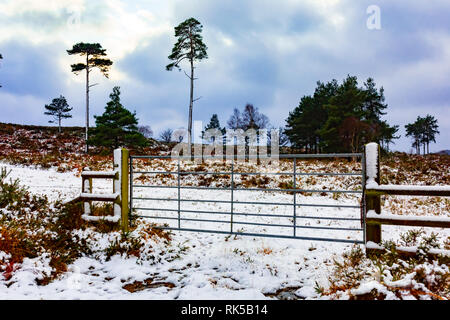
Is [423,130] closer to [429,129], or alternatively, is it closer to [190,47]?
[429,129]

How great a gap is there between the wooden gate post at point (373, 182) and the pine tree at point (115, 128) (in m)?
23.7

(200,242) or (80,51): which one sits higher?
(80,51)

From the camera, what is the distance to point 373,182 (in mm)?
4820

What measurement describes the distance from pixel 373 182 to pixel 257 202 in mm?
2530

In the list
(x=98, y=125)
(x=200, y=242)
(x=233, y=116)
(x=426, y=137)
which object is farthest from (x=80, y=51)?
(x=426, y=137)

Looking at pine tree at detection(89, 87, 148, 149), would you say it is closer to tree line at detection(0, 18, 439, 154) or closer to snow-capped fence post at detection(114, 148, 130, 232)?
tree line at detection(0, 18, 439, 154)

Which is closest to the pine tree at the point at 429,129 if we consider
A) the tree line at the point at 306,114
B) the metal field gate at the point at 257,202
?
the tree line at the point at 306,114

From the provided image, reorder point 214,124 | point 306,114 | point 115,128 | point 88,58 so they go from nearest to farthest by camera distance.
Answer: point 115,128 → point 88,58 → point 306,114 → point 214,124

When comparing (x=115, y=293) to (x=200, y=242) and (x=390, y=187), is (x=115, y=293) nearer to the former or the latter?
(x=200, y=242)

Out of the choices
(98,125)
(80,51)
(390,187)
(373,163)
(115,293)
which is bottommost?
(115,293)

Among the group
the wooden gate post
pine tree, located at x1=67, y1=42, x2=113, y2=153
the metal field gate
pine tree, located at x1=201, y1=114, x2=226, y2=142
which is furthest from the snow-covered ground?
pine tree, located at x1=201, y1=114, x2=226, y2=142

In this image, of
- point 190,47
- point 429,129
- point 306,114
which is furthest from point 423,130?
point 190,47
